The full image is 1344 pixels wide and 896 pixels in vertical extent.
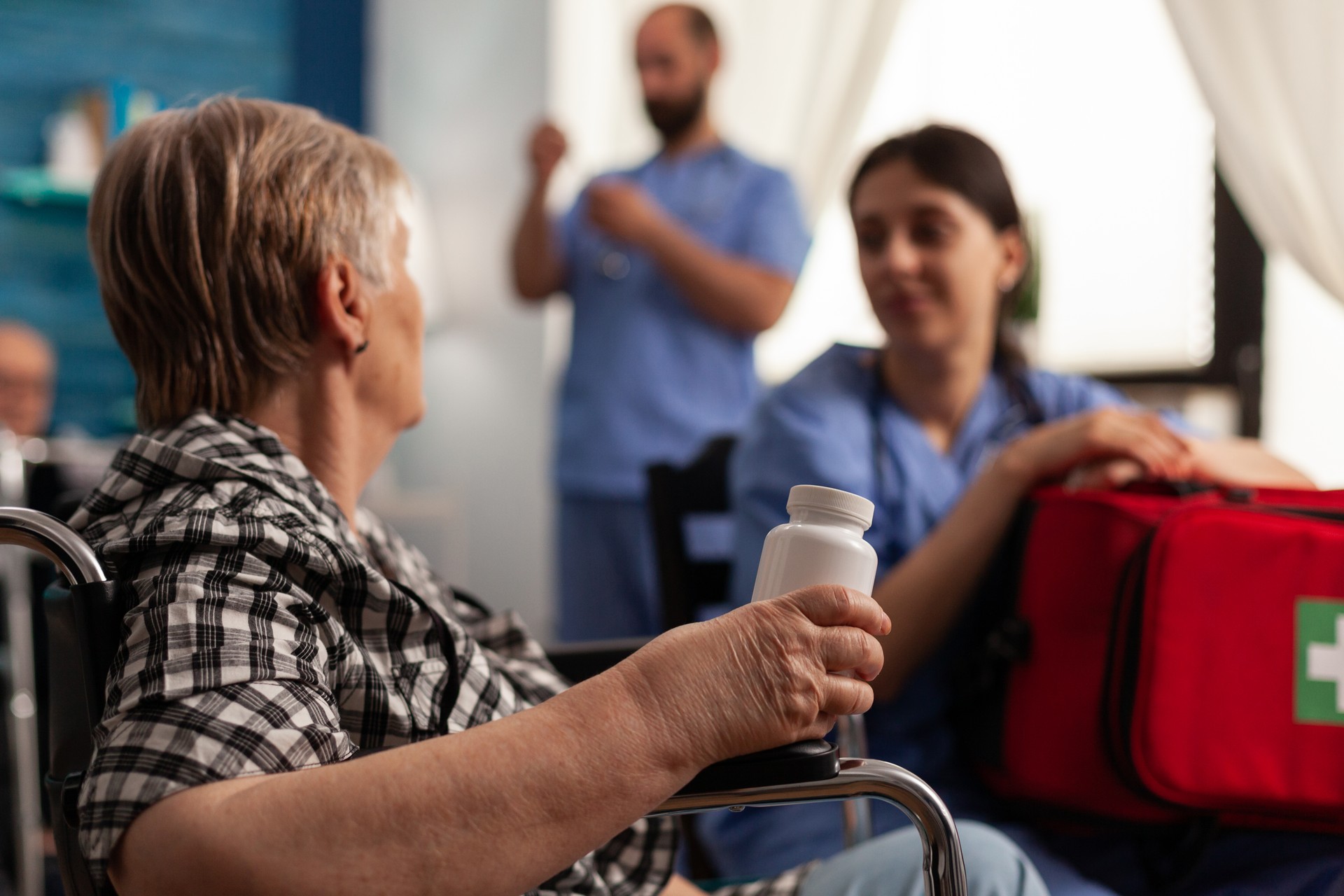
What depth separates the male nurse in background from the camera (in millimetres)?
2039

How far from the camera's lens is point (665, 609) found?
1365 mm

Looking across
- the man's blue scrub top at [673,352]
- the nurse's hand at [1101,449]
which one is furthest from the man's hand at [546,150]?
the nurse's hand at [1101,449]

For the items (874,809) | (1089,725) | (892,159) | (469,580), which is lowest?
(469,580)

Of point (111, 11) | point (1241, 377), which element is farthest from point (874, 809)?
point (111, 11)

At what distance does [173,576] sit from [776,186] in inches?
65.5

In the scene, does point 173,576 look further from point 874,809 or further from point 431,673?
point 874,809

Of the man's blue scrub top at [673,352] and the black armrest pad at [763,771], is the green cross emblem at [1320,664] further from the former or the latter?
the man's blue scrub top at [673,352]

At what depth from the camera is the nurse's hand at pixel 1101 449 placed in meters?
1.10

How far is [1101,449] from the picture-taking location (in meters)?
1.11

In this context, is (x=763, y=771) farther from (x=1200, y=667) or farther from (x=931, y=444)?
(x=931, y=444)

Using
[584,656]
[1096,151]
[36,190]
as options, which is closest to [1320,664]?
[584,656]

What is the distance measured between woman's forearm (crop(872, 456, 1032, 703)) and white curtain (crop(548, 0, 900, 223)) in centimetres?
143

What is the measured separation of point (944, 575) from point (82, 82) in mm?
3429

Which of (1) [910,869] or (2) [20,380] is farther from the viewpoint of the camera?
(2) [20,380]
